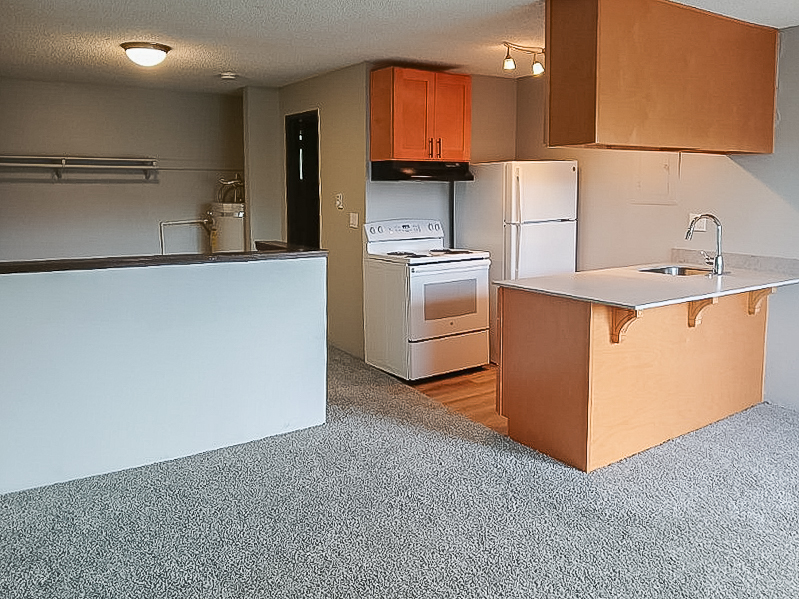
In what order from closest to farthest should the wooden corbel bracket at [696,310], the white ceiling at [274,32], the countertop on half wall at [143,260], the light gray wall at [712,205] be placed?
the countertop on half wall at [143,260], the white ceiling at [274,32], the wooden corbel bracket at [696,310], the light gray wall at [712,205]

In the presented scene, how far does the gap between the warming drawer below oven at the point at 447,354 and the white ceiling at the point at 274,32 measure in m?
1.92

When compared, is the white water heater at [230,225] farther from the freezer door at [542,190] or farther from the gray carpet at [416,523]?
the gray carpet at [416,523]

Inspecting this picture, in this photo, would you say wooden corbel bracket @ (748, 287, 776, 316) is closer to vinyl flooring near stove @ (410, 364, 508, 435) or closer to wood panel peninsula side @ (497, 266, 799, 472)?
wood panel peninsula side @ (497, 266, 799, 472)

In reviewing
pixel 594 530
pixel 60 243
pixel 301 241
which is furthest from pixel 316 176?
pixel 594 530

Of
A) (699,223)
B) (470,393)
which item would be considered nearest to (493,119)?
(699,223)

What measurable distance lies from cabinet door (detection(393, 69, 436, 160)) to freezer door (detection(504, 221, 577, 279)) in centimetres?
85

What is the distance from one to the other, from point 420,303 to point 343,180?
1.26 m

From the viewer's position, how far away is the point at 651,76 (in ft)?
10.8

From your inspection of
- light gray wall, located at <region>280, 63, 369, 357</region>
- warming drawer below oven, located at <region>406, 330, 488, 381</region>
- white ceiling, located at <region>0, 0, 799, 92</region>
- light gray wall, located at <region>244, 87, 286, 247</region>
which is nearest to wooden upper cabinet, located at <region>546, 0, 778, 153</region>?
white ceiling, located at <region>0, 0, 799, 92</region>

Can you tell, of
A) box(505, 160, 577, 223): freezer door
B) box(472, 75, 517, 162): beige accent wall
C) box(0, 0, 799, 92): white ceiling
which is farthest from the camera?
box(472, 75, 517, 162): beige accent wall

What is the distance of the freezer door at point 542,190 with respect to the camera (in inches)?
191

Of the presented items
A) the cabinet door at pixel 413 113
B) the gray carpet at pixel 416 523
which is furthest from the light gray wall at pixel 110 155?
the gray carpet at pixel 416 523

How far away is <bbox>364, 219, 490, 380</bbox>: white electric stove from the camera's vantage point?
473 centimetres

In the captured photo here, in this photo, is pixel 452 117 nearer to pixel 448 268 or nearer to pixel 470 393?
pixel 448 268
